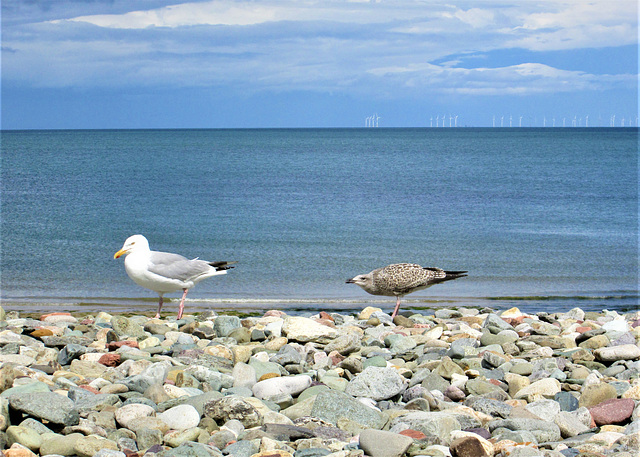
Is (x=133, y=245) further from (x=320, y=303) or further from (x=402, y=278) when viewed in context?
(x=320, y=303)

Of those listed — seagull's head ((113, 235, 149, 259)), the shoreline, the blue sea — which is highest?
seagull's head ((113, 235, 149, 259))

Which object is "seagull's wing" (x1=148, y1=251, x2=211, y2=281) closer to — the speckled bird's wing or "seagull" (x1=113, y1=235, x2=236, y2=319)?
"seagull" (x1=113, y1=235, x2=236, y2=319)

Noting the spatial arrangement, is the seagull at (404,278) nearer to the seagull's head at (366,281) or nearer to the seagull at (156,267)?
the seagull's head at (366,281)

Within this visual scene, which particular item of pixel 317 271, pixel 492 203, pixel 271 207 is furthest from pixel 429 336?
pixel 492 203

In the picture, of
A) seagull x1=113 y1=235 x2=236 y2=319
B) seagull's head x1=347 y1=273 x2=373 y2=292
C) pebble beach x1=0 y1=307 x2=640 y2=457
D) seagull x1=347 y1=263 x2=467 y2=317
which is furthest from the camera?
seagull's head x1=347 y1=273 x2=373 y2=292

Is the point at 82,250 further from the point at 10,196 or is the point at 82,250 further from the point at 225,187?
the point at 225,187

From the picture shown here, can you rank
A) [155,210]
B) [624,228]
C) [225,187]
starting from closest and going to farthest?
1. [624,228]
2. [155,210]
3. [225,187]

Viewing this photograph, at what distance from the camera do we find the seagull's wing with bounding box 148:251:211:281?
9633mm

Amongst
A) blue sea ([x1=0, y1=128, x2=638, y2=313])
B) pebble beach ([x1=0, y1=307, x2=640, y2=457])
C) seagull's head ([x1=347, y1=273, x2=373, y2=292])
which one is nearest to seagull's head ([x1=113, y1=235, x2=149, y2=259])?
pebble beach ([x1=0, y1=307, x2=640, y2=457])

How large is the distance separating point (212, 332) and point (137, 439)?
365 centimetres

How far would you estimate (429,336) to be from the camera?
26.8 ft

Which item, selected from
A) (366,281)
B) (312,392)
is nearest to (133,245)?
(366,281)

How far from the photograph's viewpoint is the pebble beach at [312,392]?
4.54 metres

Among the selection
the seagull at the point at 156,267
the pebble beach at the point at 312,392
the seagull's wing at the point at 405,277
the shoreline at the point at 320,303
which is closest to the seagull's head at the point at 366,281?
the seagull's wing at the point at 405,277
